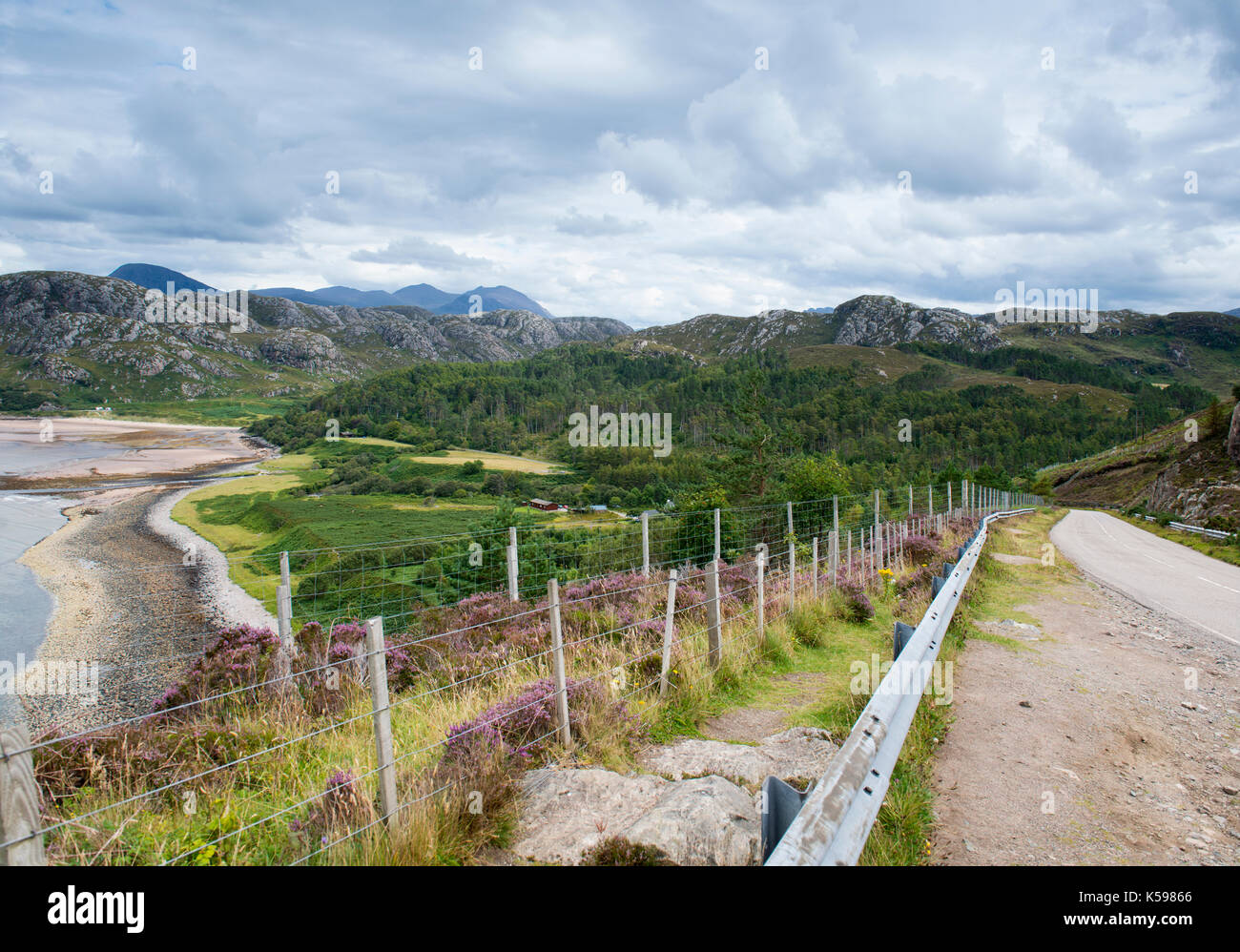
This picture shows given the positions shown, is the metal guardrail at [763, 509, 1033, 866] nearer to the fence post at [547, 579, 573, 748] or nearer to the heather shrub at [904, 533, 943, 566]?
the fence post at [547, 579, 573, 748]

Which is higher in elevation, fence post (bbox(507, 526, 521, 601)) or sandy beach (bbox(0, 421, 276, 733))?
fence post (bbox(507, 526, 521, 601))

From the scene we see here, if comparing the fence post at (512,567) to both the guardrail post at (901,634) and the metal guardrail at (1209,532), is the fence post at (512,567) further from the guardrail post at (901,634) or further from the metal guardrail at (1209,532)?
the metal guardrail at (1209,532)

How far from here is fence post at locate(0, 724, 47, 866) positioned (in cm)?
227

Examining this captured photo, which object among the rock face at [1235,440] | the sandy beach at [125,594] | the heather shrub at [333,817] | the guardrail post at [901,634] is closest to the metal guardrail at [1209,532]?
the rock face at [1235,440]

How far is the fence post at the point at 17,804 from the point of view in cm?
227

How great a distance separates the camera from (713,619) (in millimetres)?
7230

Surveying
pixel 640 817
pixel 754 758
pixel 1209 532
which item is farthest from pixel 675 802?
pixel 1209 532

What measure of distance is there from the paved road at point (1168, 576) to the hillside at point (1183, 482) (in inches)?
546

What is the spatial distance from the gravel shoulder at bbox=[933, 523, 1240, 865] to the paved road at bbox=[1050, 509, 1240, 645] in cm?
339

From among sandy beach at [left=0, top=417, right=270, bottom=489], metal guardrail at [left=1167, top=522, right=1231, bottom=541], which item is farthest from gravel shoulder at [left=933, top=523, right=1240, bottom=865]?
sandy beach at [left=0, top=417, right=270, bottom=489]

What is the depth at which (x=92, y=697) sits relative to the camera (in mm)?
29219

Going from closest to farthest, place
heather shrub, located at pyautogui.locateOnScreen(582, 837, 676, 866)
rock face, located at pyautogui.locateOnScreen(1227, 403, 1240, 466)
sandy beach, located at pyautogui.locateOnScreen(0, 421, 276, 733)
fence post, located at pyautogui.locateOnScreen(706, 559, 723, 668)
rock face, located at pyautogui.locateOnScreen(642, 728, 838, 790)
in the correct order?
heather shrub, located at pyautogui.locateOnScreen(582, 837, 676, 866) → rock face, located at pyautogui.locateOnScreen(642, 728, 838, 790) → fence post, located at pyautogui.locateOnScreen(706, 559, 723, 668) → sandy beach, located at pyautogui.locateOnScreen(0, 421, 276, 733) → rock face, located at pyautogui.locateOnScreen(1227, 403, 1240, 466)
